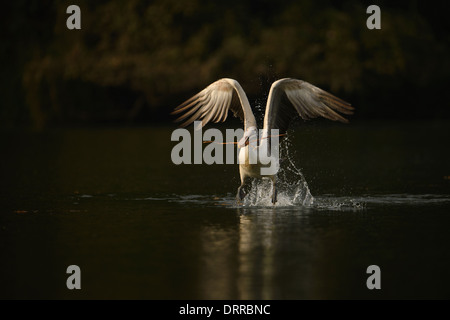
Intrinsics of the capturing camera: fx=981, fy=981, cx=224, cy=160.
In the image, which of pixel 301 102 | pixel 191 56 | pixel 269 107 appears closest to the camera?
pixel 269 107

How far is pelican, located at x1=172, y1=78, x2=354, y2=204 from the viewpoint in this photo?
1533 cm

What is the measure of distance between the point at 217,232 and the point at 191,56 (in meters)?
39.8

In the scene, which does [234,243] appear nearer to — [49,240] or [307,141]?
[49,240]

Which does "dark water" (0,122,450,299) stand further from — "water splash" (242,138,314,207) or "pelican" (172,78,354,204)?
"pelican" (172,78,354,204)

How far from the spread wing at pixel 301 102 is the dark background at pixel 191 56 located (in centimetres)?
3320

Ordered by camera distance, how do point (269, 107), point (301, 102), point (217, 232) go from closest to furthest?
point (217, 232), point (269, 107), point (301, 102)

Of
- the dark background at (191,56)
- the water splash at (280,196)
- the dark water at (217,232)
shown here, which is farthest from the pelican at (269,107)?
the dark background at (191,56)

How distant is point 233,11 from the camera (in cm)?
5397

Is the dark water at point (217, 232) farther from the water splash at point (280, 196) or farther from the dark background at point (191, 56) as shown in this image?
the dark background at point (191, 56)

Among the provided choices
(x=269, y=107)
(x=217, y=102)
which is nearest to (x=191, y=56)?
(x=217, y=102)

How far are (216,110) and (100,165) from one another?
899 centimetres

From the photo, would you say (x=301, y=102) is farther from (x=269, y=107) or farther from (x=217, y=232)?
(x=217, y=232)

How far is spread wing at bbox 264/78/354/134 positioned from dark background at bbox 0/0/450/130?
33.2m

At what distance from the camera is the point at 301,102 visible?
16.0 meters
